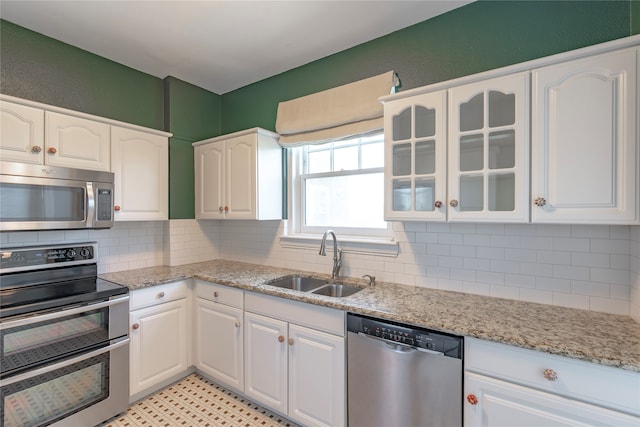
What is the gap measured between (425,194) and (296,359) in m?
1.25

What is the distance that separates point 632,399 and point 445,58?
6.25 feet

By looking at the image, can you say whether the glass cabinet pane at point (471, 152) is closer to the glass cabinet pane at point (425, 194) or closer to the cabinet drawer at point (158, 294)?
the glass cabinet pane at point (425, 194)

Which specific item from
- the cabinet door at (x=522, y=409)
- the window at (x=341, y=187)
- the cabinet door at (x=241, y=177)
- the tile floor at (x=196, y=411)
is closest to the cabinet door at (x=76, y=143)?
the cabinet door at (x=241, y=177)

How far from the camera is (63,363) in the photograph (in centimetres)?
176

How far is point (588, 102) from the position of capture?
1312 millimetres

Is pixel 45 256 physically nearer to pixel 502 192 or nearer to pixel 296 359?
pixel 296 359

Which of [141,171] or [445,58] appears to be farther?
[141,171]

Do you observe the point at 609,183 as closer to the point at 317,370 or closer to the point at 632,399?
the point at 632,399

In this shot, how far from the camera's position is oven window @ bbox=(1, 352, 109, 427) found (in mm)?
1620

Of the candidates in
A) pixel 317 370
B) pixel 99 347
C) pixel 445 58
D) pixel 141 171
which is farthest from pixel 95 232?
pixel 445 58

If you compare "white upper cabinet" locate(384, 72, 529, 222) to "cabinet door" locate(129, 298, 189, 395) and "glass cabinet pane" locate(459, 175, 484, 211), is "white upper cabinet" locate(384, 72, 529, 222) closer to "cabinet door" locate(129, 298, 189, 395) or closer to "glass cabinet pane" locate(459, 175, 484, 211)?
"glass cabinet pane" locate(459, 175, 484, 211)

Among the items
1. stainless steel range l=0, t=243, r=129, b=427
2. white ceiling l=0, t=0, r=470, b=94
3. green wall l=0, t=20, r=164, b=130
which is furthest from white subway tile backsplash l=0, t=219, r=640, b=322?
white ceiling l=0, t=0, r=470, b=94

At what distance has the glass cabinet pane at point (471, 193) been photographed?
1.59 metres

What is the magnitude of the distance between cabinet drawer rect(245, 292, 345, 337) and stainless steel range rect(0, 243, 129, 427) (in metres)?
0.86
